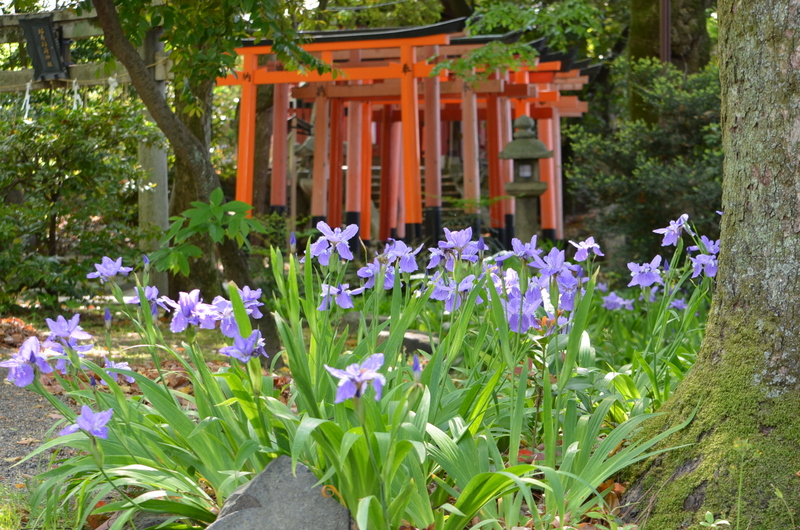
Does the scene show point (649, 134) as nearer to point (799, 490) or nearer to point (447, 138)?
point (799, 490)

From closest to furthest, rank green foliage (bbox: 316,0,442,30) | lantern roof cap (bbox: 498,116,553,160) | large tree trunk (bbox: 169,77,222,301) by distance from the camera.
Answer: large tree trunk (bbox: 169,77,222,301) < lantern roof cap (bbox: 498,116,553,160) < green foliage (bbox: 316,0,442,30)

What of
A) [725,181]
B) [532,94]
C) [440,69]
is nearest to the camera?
[725,181]

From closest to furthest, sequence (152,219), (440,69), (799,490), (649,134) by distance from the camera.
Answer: (799,490)
(152,219)
(440,69)
(649,134)

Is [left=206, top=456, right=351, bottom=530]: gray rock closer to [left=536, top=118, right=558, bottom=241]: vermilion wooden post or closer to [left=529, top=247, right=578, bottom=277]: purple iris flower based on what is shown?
[left=529, top=247, right=578, bottom=277]: purple iris flower

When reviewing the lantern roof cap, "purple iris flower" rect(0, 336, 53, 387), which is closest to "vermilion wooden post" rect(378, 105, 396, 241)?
the lantern roof cap

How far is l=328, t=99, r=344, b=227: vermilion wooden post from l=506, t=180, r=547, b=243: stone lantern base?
9.02 ft

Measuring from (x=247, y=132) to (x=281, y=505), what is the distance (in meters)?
8.59

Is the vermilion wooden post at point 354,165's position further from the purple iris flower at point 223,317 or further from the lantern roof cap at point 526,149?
the purple iris flower at point 223,317

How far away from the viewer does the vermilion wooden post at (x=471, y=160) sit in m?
9.77

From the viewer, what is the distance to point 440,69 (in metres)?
8.93

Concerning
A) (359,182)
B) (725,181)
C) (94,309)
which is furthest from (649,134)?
(725,181)

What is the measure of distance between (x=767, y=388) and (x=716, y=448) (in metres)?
0.22

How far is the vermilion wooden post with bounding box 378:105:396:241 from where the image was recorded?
12703 millimetres

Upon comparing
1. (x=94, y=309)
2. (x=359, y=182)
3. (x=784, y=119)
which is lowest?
(x=94, y=309)
